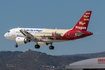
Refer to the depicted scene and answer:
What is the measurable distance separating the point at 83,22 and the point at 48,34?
1344 centimetres

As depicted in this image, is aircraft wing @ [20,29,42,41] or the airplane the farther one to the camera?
aircraft wing @ [20,29,42,41]

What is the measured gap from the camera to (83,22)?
105500 millimetres

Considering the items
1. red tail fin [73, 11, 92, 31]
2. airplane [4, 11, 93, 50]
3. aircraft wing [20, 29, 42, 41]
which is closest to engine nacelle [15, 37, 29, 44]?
airplane [4, 11, 93, 50]

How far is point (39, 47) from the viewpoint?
378 ft

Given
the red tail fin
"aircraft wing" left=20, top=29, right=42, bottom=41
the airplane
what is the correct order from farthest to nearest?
"aircraft wing" left=20, top=29, right=42, bottom=41 < the red tail fin < the airplane

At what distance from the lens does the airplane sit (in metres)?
104

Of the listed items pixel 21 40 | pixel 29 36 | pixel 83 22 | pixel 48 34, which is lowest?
pixel 21 40

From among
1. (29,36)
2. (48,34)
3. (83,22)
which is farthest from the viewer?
(29,36)

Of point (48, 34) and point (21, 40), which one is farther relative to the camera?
point (21, 40)

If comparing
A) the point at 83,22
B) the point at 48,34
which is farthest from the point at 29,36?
the point at 83,22

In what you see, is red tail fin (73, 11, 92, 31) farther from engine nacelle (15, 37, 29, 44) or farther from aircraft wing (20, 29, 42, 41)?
engine nacelle (15, 37, 29, 44)

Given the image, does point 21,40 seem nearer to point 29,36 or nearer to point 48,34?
point 29,36

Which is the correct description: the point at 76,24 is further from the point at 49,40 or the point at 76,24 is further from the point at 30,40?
the point at 30,40

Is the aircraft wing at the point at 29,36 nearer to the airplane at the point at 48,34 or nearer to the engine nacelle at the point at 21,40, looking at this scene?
the airplane at the point at 48,34
